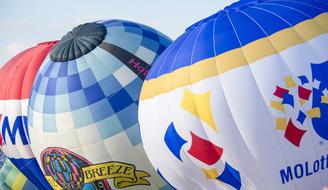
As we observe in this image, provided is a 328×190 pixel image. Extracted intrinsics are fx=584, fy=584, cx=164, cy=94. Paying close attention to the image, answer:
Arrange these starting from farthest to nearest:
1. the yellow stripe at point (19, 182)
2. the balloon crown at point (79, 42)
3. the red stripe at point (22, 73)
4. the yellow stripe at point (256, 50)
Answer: the yellow stripe at point (19, 182)
the red stripe at point (22, 73)
the balloon crown at point (79, 42)
the yellow stripe at point (256, 50)

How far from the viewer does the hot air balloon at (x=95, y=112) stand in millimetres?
11008

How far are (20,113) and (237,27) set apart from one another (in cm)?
647

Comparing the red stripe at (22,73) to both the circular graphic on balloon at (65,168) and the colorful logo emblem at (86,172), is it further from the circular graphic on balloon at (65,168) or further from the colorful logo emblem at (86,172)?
the colorful logo emblem at (86,172)

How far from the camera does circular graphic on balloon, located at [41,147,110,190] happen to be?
11273mm

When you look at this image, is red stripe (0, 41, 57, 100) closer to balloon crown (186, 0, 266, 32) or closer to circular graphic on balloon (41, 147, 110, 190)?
circular graphic on balloon (41, 147, 110, 190)

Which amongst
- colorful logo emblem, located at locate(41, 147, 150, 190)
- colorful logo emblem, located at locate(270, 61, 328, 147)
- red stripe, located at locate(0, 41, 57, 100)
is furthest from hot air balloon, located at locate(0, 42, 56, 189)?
colorful logo emblem, located at locate(270, 61, 328, 147)

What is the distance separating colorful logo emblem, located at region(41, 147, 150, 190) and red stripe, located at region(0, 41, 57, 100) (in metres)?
2.16

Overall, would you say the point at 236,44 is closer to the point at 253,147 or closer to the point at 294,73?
the point at 294,73

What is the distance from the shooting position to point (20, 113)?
1311 cm

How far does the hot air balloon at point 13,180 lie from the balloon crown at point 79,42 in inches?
169

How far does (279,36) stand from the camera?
26.6 ft

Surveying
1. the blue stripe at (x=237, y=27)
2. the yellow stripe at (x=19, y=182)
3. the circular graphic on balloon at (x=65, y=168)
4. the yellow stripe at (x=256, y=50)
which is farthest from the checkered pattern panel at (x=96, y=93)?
the yellow stripe at (x=19, y=182)

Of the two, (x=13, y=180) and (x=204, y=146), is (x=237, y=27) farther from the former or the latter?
(x=13, y=180)

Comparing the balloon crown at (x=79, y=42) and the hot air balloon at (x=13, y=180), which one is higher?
the balloon crown at (x=79, y=42)
